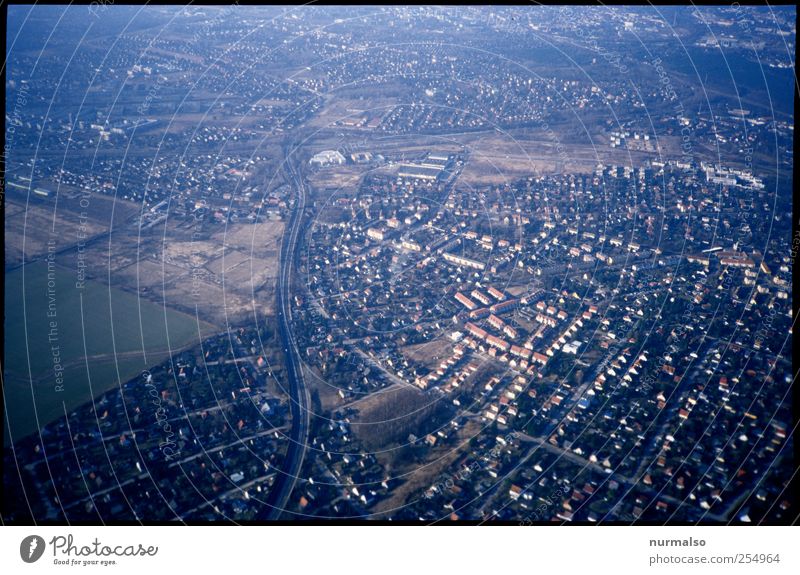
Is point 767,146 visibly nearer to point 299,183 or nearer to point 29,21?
point 299,183

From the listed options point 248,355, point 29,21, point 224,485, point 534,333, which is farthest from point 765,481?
point 29,21

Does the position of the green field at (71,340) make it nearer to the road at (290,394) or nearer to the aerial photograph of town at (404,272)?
the aerial photograph of town at (404,272)

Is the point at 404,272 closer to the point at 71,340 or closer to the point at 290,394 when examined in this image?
the point at 290,394
